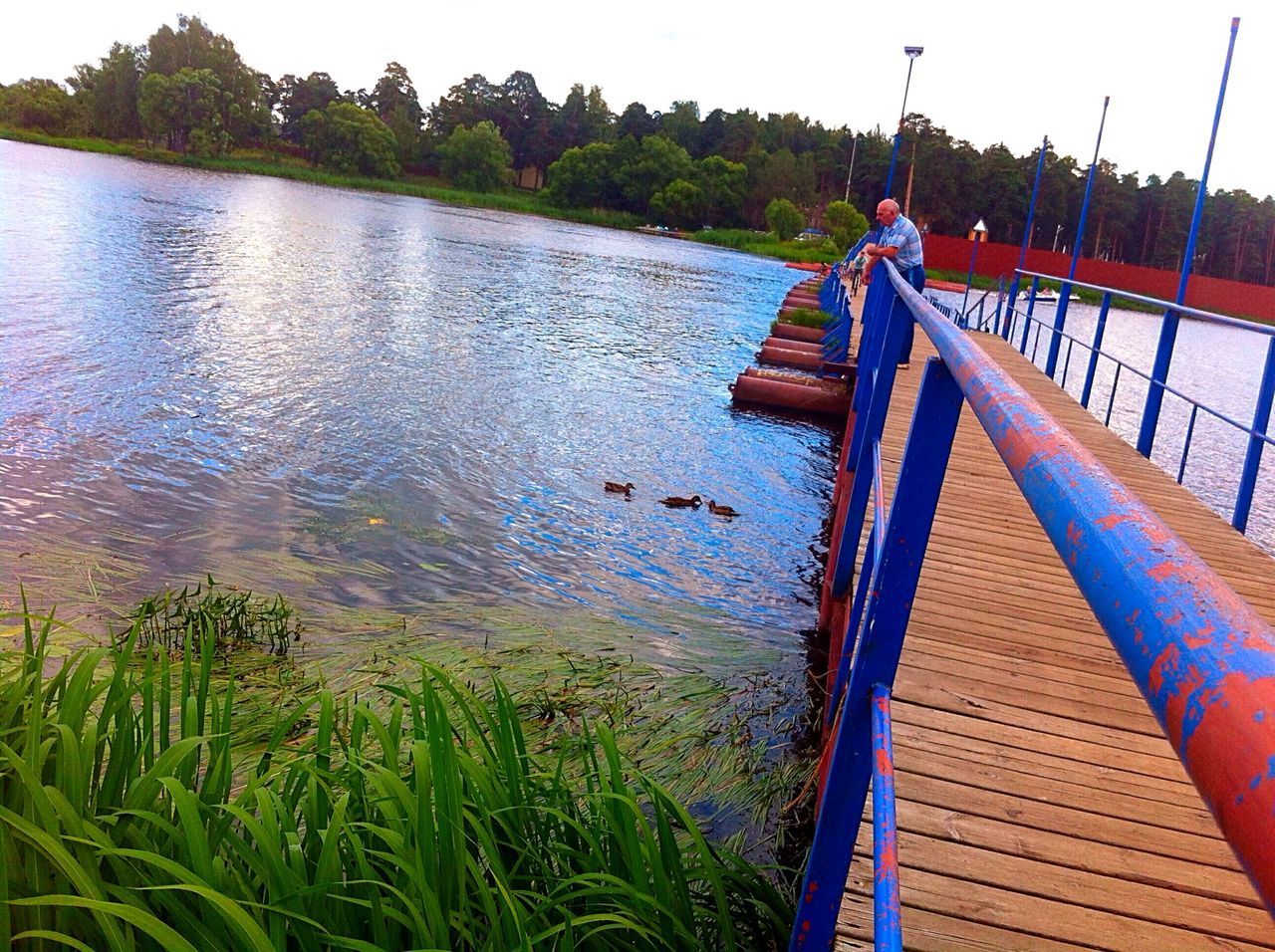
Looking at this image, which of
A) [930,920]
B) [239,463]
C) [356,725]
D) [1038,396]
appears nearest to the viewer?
[930,920]

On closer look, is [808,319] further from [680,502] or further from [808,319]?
[680,502]

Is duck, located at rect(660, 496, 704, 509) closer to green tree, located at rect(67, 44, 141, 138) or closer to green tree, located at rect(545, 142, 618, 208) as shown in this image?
green tree, located at rect(545, 142, 618, 208)

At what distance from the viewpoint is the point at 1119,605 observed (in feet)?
2.00

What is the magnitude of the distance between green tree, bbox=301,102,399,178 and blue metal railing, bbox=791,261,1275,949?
120442mm

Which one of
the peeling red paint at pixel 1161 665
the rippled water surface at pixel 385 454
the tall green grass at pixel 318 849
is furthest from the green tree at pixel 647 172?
the peeling red paint at pixel 1161 665

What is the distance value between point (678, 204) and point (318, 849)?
4358 inches

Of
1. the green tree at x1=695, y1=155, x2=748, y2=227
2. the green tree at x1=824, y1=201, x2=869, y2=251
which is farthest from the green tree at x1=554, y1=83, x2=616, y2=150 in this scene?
the green tree at x1=824, y1=201, x2=869, y2=251

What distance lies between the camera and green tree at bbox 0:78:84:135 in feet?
366

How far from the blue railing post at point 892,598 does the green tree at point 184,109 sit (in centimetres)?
11361

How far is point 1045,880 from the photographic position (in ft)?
7.37

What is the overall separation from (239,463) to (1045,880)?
8.13 metres

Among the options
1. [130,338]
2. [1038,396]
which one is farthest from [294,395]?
[1038,396]

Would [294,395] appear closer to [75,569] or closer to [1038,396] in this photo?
[75,569]

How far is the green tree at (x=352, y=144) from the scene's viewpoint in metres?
114
